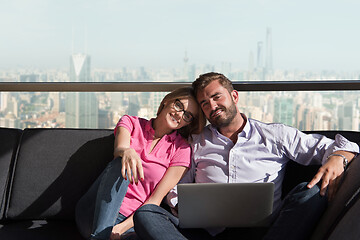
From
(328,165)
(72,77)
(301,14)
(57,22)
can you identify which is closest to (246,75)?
(301,14)

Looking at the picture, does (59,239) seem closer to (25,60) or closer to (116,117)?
(116,117)

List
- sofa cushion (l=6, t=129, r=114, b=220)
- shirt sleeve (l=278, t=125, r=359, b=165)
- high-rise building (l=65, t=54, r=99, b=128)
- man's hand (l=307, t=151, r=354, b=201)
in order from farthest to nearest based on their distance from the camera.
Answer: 1. high-rise building (l=65, t=54, r=99, b=128)
2. sofa cushion (l=6, t=129, r=114, b=220)
3. shirt sleeve (l=278, t=125, r=359, b=165)
4. man's hand (l=307, t=151, r=354, b=201)

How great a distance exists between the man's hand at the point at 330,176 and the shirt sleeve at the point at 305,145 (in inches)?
5.2

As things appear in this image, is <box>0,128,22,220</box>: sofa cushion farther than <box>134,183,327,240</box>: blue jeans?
Yes

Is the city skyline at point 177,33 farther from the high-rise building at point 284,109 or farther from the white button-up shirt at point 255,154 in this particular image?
the white button-up shirt at point 255,154

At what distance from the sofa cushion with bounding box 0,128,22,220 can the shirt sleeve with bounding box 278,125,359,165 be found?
134 cm

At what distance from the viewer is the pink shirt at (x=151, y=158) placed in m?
2.08

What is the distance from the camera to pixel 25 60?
4461 millimetres

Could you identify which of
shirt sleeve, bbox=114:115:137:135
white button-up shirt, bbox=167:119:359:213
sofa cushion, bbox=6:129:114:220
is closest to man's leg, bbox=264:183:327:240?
white button-up shirt, bbox=167:119:359:213

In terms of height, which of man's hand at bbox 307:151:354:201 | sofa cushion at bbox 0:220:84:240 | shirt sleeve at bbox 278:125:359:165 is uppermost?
shirt sleeve at bbox 278:125:359:165

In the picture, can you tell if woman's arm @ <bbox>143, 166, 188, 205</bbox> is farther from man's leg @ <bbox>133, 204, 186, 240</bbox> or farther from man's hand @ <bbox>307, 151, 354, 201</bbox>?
man's hand @ <bbox>307, 151, 354, 201</bbox>

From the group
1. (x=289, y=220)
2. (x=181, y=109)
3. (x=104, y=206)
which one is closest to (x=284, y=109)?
(x=181, y=109)

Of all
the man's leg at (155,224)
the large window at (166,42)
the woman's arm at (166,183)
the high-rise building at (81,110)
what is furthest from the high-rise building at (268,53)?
the man's leg at (155,224)

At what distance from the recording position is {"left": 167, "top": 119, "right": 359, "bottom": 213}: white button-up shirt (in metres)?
2.06
